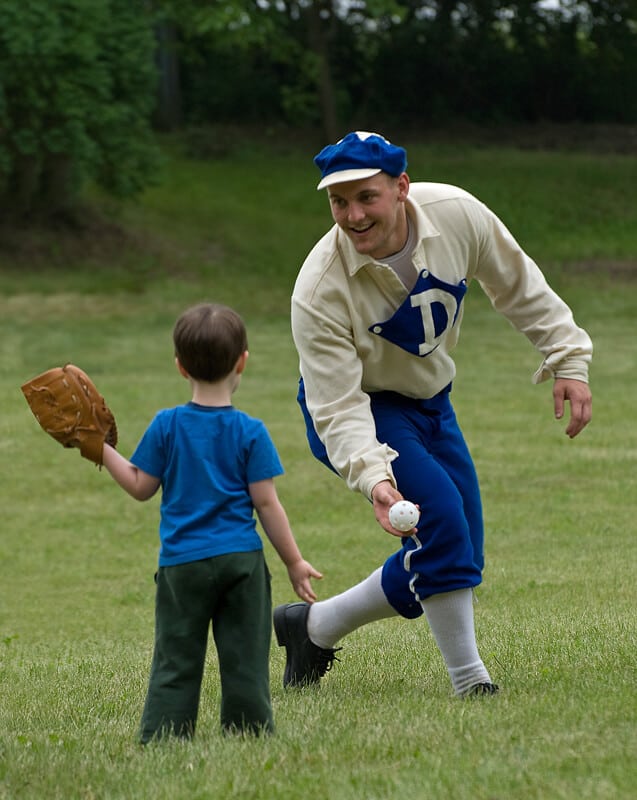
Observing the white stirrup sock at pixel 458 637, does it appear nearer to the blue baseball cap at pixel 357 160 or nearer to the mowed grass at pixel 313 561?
the mowed grass at pixel 313 561

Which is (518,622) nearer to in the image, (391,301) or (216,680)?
(216,680)

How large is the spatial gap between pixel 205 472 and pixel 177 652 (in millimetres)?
596

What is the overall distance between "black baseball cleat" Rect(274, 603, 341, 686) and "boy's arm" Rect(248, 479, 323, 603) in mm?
1629

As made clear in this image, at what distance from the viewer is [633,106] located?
44.3 meters

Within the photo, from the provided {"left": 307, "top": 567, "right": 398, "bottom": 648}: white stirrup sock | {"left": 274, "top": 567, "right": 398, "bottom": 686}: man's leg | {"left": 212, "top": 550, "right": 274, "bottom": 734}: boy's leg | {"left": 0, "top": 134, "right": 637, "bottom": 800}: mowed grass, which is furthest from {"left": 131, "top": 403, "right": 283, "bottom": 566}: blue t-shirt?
{"left": 274, "top": 567, "right": 398, "bottom": 686}: man's leg

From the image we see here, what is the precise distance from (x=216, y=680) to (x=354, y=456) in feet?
6.35

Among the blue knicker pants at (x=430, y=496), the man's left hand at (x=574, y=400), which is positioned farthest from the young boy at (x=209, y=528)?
the man's left hand at (x=574, y=400)

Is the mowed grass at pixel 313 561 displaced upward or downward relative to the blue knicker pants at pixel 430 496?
downward

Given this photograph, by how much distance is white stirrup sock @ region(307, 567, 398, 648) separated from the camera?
19.3ft

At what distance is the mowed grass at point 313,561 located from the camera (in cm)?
419

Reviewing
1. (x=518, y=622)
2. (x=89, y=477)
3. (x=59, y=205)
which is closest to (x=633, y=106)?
(x=59, y=205)

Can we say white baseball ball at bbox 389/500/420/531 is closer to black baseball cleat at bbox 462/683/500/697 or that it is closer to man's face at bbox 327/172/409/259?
black baseball cleat at bbox 462/683/500/697

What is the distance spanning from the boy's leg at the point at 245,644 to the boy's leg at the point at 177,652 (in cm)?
7

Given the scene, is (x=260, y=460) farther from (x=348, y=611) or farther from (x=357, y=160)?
(x=348, y=611)
